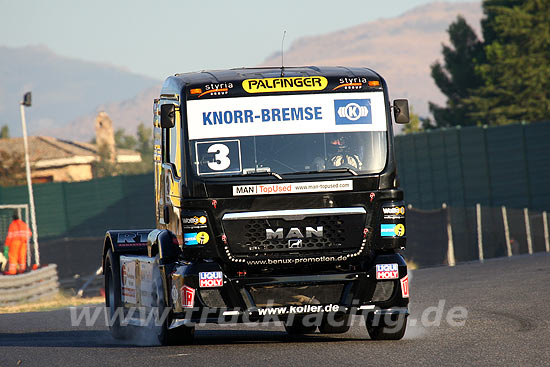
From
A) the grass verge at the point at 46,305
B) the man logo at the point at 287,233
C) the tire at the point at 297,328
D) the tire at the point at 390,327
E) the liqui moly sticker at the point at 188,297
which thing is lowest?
the grass verge at the point at 46,305

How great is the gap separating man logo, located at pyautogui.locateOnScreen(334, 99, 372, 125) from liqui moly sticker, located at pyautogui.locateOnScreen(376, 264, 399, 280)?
1511 mm

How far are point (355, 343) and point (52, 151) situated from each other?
3027 inches

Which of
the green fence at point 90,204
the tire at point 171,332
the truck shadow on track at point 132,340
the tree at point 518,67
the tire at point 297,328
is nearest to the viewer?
the tire at point 171,332

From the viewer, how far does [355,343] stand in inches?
469

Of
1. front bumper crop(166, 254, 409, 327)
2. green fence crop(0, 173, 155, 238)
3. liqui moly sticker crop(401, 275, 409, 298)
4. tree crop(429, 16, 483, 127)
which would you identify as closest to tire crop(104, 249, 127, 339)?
front bumper crop(166, 254, 409, 327)

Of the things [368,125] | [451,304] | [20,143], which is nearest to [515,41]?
[20,143]

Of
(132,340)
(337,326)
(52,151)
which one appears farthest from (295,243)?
(52,151)

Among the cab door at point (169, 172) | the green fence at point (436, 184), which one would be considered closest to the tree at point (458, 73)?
the green fence at point (436, 184)

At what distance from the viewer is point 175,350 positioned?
11789 millimetres

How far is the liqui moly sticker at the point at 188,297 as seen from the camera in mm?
11414

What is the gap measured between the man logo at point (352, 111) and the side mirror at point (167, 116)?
1712 mm

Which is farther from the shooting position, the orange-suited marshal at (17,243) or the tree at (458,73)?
the tree at (458,73)

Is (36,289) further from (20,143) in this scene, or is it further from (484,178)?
(20,143)

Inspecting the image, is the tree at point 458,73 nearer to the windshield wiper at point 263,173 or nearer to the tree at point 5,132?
the windshield wiper at point 263,173
